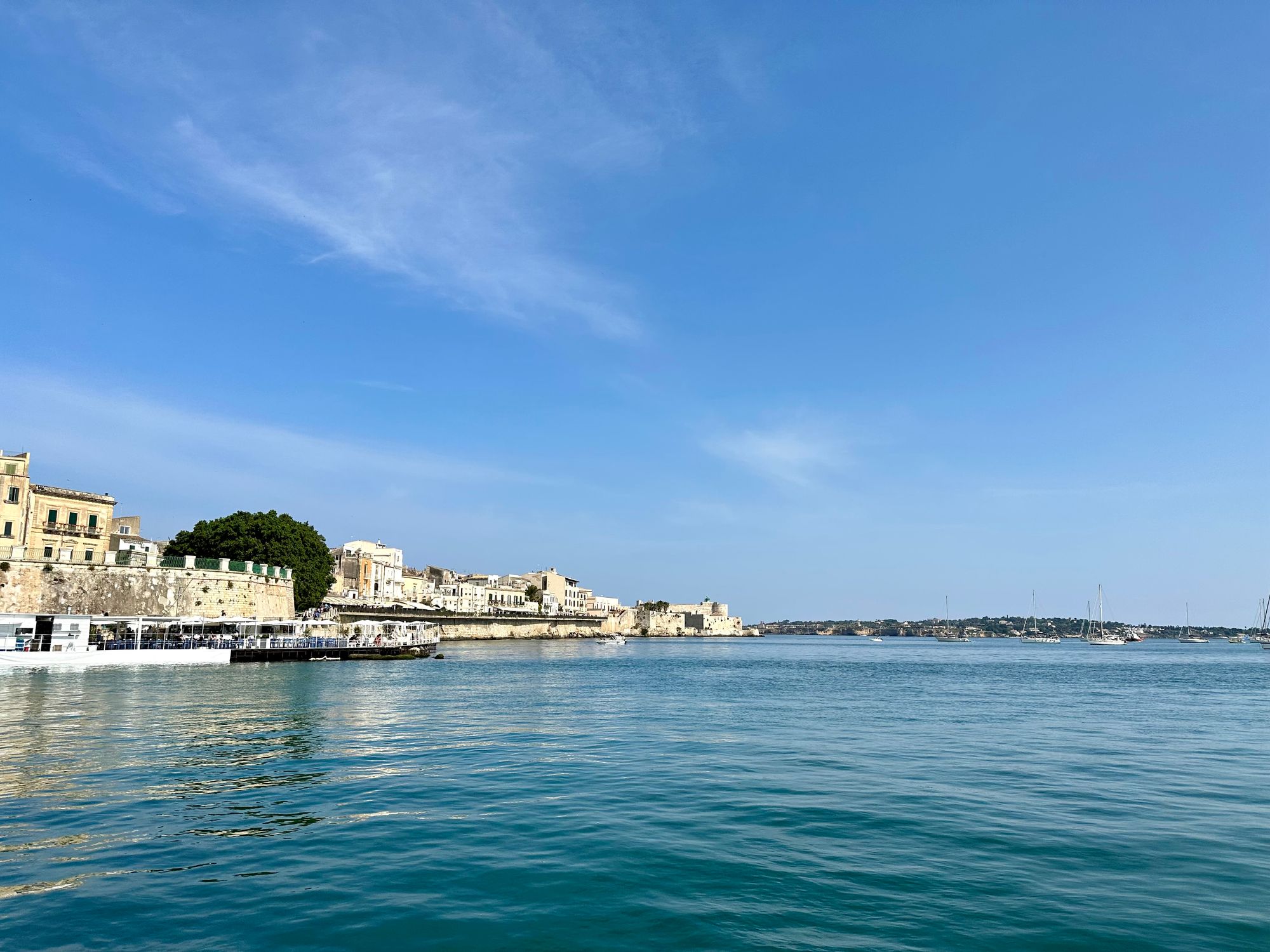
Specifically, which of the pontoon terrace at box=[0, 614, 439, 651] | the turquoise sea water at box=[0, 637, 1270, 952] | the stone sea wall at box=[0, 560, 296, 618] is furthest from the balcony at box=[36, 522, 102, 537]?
the turquoise sea water at box=[0, 637, 1270, 952]

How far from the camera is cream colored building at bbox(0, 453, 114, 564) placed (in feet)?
226

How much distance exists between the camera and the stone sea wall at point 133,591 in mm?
66375

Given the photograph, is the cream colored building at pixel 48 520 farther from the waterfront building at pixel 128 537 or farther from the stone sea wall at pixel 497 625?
the stone sea wall at pixel 497 625

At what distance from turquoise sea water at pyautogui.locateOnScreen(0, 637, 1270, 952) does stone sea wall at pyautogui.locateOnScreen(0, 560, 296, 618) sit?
40.2 m

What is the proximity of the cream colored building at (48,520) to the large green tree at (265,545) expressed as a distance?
9.47 meters

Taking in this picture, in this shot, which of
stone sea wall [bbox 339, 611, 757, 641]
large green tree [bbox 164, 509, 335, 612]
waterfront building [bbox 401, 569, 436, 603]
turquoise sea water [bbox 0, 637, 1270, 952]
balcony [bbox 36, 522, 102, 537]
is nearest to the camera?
turquoise sea water [bbox 0, 637, 1270, 952]

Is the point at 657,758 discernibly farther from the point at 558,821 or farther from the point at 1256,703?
the point at 1256,703

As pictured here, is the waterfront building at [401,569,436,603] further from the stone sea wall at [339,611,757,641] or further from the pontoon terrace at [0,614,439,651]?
the pontoon terrace at [0,614,439,651]

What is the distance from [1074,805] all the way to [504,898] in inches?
496

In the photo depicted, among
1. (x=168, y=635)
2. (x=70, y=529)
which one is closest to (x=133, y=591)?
(x=168, y=635)

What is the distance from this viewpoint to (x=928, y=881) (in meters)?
11.9

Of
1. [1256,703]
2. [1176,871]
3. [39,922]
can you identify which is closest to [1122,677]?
[1256,703]

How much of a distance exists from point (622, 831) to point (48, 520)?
80.1 metres

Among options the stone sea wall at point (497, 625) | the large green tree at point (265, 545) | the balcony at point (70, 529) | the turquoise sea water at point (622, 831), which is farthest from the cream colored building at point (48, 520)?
the turquoise sea water at point (622, 831)
